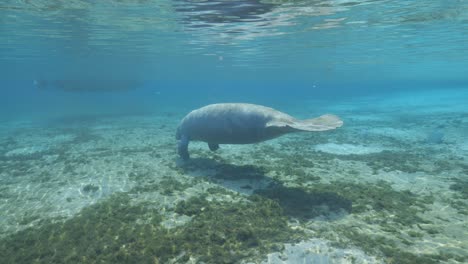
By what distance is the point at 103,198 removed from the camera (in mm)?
8766

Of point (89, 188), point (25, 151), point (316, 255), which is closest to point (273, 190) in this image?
point (316, 255)

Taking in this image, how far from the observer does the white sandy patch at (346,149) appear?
1385 centimetres

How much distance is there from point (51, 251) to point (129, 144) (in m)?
10.7

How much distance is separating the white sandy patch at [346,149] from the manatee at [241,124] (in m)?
5.64

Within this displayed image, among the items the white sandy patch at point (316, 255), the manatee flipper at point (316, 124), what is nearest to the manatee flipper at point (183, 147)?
the manatee flipper at point (316, 124)

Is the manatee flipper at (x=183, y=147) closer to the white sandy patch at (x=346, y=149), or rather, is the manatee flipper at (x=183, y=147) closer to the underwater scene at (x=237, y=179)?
the underwater scene at (x=237, y=179)

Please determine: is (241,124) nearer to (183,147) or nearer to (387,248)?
(183,147)

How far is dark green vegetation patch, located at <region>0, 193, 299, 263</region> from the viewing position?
Result: 557cm

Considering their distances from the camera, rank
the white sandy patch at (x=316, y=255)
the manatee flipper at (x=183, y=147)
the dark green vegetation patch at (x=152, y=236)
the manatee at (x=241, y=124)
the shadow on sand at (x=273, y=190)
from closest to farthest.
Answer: the white sandy patch at (x=316, y=255) < the dark green vegetation patch at (x=152, y=236) < the shadow on sand at (x=273, y=190) < the manatee at (x=241, y=124) < the manatee flipper at (x=183, y=147)

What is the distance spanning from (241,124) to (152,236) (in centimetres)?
469

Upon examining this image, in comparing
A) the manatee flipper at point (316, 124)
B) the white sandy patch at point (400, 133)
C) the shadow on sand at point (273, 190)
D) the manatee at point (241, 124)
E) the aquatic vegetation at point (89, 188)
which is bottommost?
the white sandy patch at point (400, 133)

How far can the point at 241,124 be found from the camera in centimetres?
977

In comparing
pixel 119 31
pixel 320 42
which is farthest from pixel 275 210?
pixel 320 42

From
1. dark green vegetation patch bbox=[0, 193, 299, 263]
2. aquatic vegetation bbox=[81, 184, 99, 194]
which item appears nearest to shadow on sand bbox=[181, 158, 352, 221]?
dark green vegetation patch bbox=[0, 193, 299, 263]
